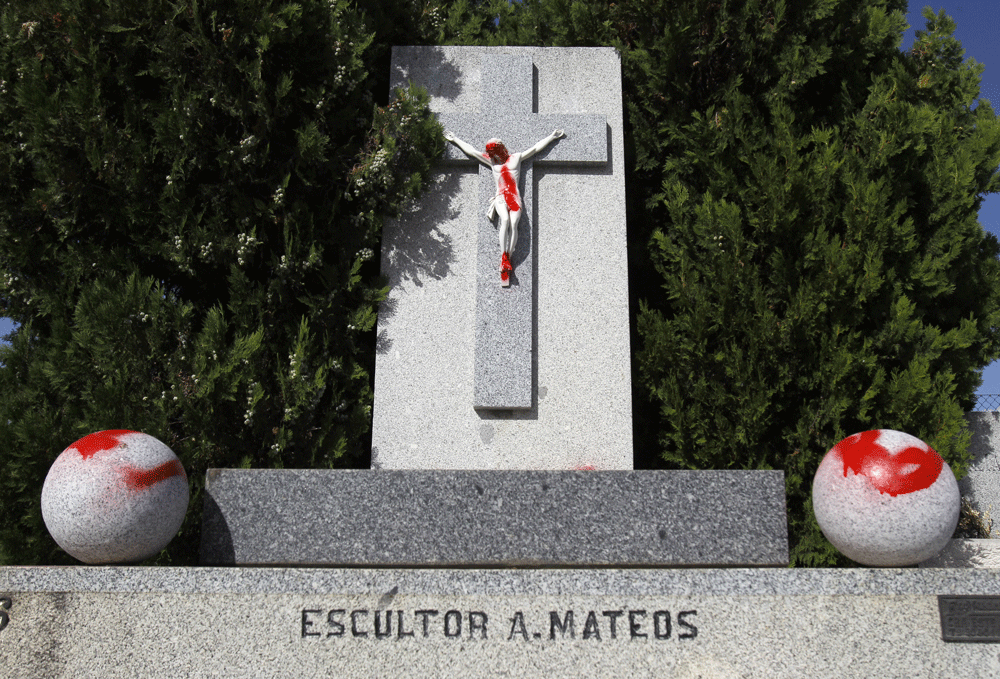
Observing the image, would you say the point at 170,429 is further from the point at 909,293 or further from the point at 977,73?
the point at 977,73

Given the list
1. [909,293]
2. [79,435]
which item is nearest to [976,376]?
[909,293]

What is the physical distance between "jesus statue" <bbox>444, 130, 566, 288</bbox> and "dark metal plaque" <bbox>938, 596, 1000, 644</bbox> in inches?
122

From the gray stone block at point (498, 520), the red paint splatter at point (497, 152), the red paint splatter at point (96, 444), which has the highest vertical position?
the red paint splatter at point (497, 152)

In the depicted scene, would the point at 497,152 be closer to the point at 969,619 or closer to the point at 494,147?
the point at 494,147

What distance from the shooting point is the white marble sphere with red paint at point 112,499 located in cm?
337

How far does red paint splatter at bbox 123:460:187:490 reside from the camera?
11.2 ft

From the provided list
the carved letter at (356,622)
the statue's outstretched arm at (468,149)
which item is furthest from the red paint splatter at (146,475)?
the statue's outstretched arm at (468,149)

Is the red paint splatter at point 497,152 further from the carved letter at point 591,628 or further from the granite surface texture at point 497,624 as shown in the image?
the carved letter at point 591,628

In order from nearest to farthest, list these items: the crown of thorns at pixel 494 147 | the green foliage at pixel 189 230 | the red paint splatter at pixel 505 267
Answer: the green foliage at pixel 189 230 → the red paint splatter at pixel 505 267 → the crown of thorns at pixel 494 147

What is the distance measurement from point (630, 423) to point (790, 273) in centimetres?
145

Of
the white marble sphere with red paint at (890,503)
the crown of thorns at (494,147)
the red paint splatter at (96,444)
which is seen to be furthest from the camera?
the crown of thorns at (494,147)

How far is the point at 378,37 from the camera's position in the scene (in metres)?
6.14

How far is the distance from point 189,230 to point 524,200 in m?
2.16

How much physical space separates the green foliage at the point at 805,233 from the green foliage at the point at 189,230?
1886 mm
